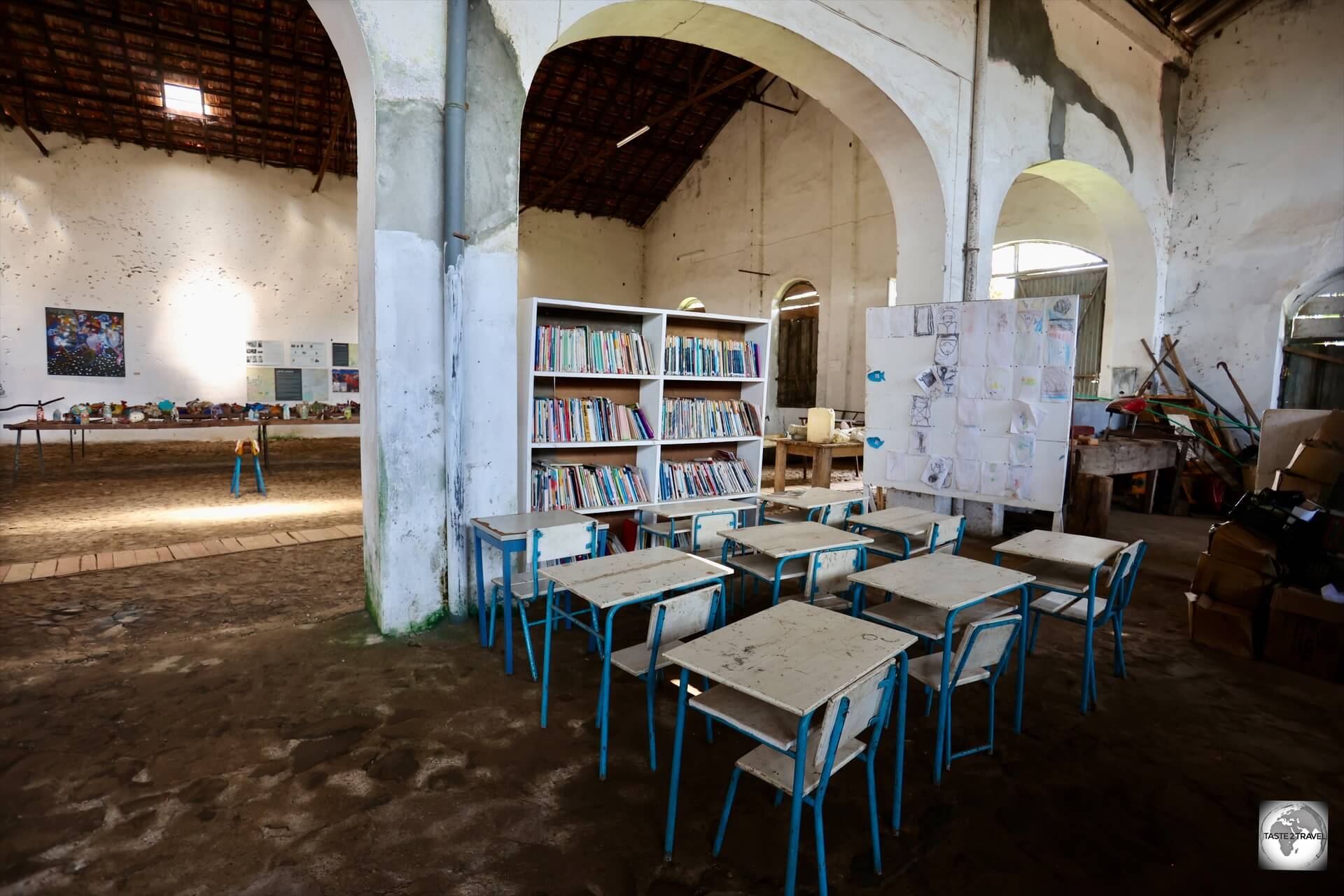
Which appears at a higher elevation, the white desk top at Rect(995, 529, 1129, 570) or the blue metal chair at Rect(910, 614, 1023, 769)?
the white desk top at Rect(995, 529, 1129, 570)

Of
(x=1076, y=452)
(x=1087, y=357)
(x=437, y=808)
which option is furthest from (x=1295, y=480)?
(x=1087, y=357)

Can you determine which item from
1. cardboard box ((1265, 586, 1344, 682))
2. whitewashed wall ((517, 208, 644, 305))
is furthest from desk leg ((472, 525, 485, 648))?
whitewashed wall ((517, 208, 644, 305))

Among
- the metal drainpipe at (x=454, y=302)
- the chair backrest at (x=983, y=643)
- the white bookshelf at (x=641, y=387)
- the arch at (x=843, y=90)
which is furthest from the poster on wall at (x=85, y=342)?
the chair backrest at (x=983, y=643)

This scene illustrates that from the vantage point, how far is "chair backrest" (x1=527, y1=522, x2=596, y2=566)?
302 cm

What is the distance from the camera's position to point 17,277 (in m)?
9.82

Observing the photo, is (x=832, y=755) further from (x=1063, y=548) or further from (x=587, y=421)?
(x=587, y=421)

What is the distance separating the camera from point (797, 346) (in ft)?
40.6

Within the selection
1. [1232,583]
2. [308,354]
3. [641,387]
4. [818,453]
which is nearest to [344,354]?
[308,354]

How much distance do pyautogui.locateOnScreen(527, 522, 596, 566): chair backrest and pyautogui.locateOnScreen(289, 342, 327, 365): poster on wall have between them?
1085 cm

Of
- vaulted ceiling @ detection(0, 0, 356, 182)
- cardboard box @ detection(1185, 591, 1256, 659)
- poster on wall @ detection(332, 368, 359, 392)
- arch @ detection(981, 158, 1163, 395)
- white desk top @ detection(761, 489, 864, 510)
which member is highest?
vaulted ceiling @ detection(0, 0, 356, 182)

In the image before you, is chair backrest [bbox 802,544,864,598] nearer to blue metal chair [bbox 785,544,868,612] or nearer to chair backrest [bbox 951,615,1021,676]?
blue metal chair [bbox 785,544,868,612]

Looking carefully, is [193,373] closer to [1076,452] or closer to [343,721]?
[343,721]

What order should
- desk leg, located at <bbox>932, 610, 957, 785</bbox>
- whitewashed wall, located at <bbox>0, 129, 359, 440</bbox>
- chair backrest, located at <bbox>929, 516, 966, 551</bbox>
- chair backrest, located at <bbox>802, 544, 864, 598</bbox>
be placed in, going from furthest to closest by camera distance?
whitewashed wall, located at <bbox>0, 129, 359, 440</bbox> → chair backrest, located at <bbox>929, 516, 966, 551</bbox> → chair backrest, located at <bbox>802, 544, 864, 598</bbox> → desk leg, located at <bbox>932, 610, 957, 785</bbox>

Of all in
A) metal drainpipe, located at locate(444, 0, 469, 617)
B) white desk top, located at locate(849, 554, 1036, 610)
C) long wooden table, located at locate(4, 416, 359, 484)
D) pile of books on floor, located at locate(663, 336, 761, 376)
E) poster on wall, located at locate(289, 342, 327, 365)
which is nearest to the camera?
white desk top, located at locate(849, 554, 1036, 610)
